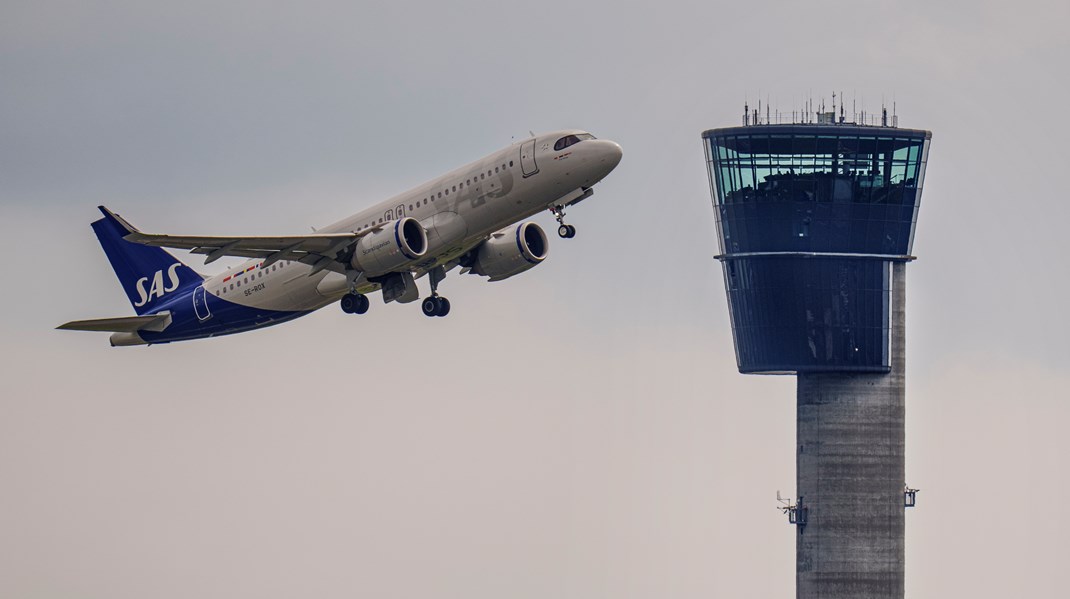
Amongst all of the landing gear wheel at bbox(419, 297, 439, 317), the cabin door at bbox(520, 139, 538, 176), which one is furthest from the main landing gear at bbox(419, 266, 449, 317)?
the cabin door at bbox(520, 139, 538, 176)

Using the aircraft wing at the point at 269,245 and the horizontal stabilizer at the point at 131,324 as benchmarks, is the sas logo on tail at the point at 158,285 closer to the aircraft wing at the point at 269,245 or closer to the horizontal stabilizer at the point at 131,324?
the horizontal stabilizer at the point at 131,324

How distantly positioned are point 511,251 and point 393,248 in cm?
899

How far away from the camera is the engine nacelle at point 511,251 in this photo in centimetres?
11269

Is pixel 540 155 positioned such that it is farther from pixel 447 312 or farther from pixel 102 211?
pixel 102 211

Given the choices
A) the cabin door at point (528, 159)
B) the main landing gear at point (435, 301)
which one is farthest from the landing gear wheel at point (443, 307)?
the cabin door at point (528, 159)

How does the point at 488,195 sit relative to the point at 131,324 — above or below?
above

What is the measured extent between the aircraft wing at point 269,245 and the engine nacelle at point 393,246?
4.78ft

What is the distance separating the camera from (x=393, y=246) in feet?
347

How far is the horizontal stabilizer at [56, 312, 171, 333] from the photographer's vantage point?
4626 inches

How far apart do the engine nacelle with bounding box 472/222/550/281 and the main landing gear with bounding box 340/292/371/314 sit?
6471 mm

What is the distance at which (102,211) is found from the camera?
125m

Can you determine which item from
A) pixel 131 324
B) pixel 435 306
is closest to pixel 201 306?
pixel 131 324

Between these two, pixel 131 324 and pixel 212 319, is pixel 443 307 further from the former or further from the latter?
pixel 131 324

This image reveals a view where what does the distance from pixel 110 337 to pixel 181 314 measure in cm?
510
